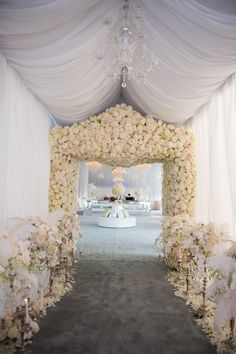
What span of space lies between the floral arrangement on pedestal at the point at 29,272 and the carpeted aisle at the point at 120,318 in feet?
0.62

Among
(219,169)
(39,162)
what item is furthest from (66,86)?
(219,169)

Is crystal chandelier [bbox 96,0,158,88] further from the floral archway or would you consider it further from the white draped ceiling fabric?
the floral archway

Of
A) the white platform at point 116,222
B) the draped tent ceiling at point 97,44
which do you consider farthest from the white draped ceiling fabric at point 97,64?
the white platform at point 116,222

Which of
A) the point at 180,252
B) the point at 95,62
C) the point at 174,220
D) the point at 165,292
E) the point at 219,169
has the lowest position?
the point at 165,292

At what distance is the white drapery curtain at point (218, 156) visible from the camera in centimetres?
329

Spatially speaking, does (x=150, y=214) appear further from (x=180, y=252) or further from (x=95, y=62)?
(x=95, y=62)

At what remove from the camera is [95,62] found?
3.37 metres

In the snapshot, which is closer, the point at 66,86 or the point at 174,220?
the point at 66,86

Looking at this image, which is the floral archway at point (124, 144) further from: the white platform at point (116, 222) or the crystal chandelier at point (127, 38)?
the white platform at point (116, 222)

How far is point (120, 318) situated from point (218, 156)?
2.31m

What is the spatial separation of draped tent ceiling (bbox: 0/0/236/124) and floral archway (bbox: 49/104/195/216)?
0.91 metres

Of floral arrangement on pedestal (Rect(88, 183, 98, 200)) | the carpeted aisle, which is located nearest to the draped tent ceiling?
the carpeted aisle

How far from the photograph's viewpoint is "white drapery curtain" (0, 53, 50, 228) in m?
3.18

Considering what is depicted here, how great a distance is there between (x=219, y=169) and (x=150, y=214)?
1128cm
